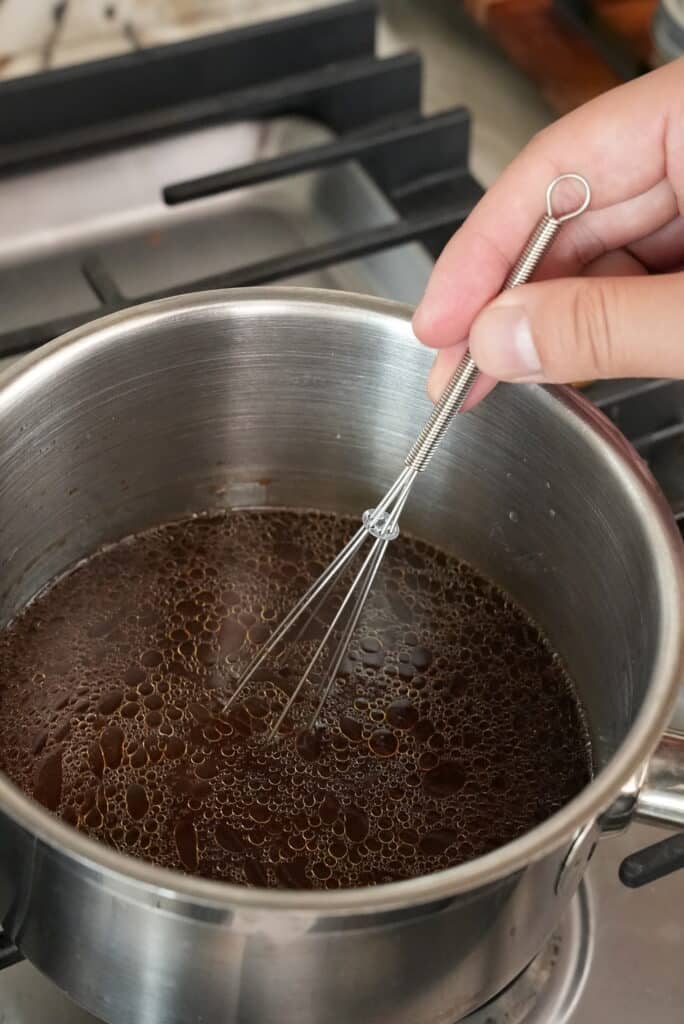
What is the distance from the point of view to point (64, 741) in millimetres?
569

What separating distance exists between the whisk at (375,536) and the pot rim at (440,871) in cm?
5

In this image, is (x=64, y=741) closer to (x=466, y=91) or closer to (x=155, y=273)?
(x=155, y=273)

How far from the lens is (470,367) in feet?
1.69

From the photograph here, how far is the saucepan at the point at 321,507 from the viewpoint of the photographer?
39cm

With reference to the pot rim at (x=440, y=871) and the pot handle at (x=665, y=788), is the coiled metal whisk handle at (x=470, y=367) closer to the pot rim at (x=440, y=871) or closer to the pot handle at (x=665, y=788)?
the pot rim at (x=440, y=871)

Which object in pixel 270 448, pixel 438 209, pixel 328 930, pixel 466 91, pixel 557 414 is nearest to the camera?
pixel 328 930

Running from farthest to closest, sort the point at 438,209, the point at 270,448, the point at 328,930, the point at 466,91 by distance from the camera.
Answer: the point at 466,91
the point at 438,209
the point at 270,448
the point at 328,930

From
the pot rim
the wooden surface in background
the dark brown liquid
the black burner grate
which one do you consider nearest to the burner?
the dark brown liquid

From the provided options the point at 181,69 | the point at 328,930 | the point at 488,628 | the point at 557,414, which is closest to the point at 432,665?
the point at 488,628

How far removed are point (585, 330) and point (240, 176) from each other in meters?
0.32

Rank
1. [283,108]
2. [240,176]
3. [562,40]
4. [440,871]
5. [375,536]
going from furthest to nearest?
[562,40] → [283,108] → [240,176] → [375,536] → [440,871]

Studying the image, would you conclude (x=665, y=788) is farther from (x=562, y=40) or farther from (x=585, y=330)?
(x=562, y=40)

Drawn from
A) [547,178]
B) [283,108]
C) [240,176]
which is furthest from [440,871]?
[283,108]

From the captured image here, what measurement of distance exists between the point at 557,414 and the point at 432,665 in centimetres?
14
